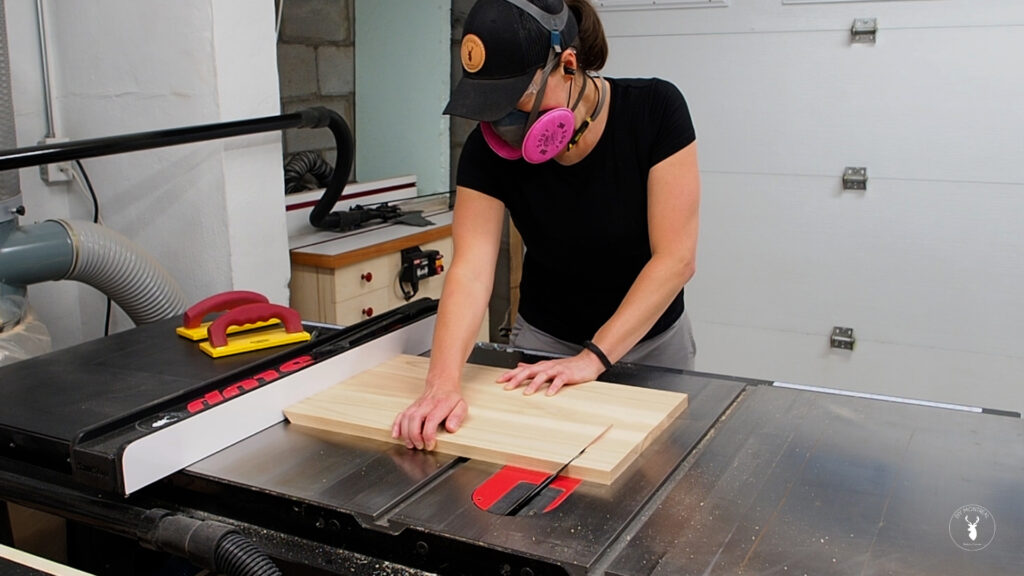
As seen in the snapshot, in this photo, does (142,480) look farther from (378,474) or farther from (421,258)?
(421,258)

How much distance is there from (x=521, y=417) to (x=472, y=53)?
1.66 feet

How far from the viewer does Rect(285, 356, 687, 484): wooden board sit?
1088 millimetres

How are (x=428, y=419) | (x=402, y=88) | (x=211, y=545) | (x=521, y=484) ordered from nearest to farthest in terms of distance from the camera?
(x=211, y=545)
(x=521, y=484)
(x=428, y=419)
(x=402, y=88)

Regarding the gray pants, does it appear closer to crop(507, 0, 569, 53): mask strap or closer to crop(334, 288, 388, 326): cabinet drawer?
crop(507, 0, 569, 53): mask strap

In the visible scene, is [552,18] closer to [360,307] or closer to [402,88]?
[360,307]

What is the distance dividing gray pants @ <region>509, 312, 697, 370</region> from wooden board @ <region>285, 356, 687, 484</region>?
0.30 meters

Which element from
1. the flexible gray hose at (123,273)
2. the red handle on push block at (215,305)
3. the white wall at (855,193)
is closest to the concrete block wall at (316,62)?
the white wall at (855,193)

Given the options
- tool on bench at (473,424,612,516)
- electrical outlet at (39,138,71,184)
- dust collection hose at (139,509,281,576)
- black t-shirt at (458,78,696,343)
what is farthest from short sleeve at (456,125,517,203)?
electrical outlet at (39,138,71,184)

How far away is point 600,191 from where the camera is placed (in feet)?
5.09

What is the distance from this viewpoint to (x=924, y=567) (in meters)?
0.87

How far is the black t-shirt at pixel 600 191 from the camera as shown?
4.99 ft

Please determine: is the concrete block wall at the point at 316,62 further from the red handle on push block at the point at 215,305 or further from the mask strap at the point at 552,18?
the mask strap at the point at 552,18

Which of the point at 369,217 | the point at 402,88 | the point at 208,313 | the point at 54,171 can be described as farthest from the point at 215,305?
the point at 402,88

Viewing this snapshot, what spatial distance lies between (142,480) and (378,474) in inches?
10.7
